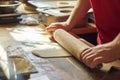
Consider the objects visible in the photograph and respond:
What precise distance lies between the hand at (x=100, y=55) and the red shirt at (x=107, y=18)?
323mm

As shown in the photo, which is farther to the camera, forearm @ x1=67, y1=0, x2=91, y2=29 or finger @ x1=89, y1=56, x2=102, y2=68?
forearm @ x1=67, y1=0, x2=91, y2=29

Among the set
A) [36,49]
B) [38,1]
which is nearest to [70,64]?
[36,49]

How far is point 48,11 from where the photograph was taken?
5.08ft

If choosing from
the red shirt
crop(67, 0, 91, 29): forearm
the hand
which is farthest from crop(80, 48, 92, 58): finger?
crop(67, 0, 91, 29): forearm

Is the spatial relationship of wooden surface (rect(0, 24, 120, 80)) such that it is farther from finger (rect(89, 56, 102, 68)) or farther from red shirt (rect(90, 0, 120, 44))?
red shirt (rect(90, 0, 120, 44))

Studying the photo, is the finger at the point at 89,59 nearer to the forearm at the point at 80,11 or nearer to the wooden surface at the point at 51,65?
the wooden surface at the point at 51,65

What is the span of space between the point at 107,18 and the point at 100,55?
0.38m

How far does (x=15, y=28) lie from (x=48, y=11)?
0.68 ft

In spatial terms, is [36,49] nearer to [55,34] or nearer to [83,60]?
[55,34]

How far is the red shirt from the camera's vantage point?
4.14ft

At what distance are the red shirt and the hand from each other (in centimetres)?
32

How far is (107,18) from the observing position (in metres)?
1.30

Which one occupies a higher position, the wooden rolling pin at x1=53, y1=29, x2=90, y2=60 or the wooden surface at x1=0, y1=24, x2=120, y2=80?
the wooden rolling pin at x1=53, y1=29, x2=90, y2=60

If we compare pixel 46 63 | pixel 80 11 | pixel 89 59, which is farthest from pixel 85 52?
pixel 80 11
